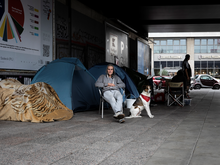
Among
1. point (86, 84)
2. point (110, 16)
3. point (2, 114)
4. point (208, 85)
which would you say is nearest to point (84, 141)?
point (2, 114)

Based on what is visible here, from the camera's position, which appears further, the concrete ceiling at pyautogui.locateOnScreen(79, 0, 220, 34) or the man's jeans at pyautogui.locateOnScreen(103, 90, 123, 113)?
the concrete ceiling at pyautogui.locateOnScreen(79, 0, 220, 34)

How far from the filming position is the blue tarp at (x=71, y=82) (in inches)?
301

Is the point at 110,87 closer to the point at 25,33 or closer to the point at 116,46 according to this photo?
the point at 25,33

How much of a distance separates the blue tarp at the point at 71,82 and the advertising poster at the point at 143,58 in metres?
13.2

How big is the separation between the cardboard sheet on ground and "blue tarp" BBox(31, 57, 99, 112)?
71 cm

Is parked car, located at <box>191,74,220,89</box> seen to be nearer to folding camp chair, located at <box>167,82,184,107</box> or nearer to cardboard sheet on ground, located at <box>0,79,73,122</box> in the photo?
folding camp chair, located at <box>167,82,184,107</box>

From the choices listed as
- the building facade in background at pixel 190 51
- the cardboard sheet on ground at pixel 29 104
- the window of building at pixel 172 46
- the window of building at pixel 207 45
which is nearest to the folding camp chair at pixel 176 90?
the cardboard sheet on ground at pixel 29 104

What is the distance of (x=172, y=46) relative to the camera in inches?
1688

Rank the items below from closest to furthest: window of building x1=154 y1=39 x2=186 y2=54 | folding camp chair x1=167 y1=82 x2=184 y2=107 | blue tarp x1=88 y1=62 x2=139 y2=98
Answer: blue tarp x1=88 y1=62 x2=139 y2=98 < folding camp chair x1=167 y1=82 x2=184 y2=107 < window of building x1=154 y1=39 x2=186 y2=54

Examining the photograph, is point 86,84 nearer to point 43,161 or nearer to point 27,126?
point 27,126

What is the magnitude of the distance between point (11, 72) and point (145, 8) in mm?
9469

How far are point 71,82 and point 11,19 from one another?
2.46 meters

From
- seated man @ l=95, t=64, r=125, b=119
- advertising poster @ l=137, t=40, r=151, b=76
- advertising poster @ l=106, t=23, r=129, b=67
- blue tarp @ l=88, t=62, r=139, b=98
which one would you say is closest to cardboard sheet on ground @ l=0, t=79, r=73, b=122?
seated man @ l=95, t=64, r=125, b=119

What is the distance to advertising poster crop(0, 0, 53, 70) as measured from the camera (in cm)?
763
